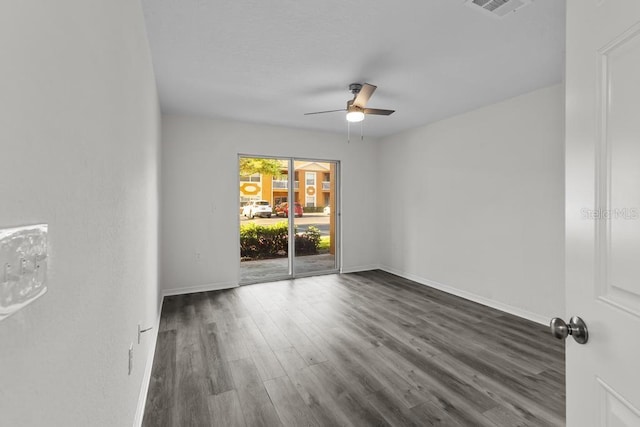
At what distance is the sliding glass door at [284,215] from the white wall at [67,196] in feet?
11.9

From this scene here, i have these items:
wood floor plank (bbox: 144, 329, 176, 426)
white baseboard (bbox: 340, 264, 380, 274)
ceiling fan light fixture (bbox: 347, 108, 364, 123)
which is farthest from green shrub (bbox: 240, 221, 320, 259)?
ceiling fan light fixture (bbox: 347, 108, 364, 123)

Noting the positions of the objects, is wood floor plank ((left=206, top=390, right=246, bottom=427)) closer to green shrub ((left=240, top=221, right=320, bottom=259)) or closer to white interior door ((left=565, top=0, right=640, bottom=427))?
white interior door ((left=565, top=0, right=640, bottom=427))

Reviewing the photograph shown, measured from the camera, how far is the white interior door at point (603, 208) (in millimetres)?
655

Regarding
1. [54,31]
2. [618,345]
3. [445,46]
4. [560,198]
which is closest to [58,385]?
[54,31]

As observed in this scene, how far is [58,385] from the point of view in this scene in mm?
626

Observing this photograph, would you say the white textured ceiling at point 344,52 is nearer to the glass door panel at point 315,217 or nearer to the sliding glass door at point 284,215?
the sliding glass door at point 284,215

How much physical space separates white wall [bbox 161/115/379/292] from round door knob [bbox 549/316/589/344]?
4.33 meters

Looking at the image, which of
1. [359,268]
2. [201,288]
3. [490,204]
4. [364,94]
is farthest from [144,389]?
[359,268]

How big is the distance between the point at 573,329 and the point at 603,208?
34cm

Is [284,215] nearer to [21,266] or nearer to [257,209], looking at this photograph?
[257,209]

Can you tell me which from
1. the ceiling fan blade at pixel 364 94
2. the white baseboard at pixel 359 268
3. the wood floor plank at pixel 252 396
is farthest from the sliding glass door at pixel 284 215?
the wood floor plank at pixel 252 396

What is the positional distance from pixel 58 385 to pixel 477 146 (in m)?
4.43

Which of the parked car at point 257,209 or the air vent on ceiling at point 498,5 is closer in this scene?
the air vent on ceiling at point 498,5

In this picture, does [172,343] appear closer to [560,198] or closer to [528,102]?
[560,198]
